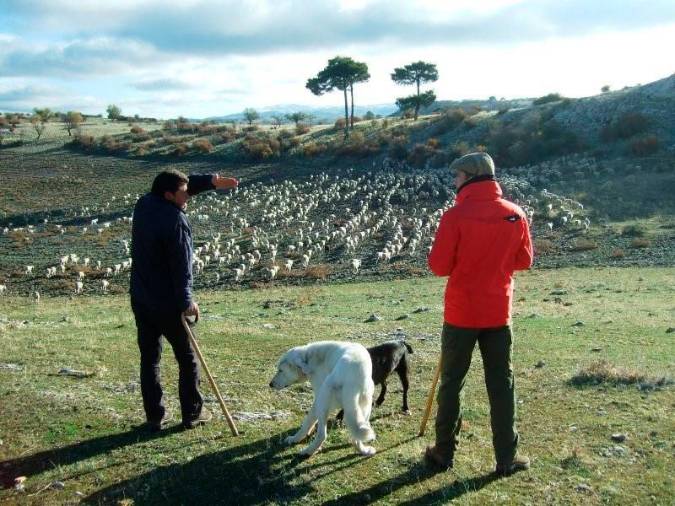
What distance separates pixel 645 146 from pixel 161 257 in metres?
43.3

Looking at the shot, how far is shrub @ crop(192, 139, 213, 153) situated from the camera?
65.0 m

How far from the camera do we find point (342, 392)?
18.2ft

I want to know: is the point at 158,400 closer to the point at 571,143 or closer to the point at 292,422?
the point at 292,422

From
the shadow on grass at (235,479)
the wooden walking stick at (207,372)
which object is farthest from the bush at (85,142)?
the shadow on grass at (235,479)

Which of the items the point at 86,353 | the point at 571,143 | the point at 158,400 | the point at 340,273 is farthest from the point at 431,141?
the point at 158,400

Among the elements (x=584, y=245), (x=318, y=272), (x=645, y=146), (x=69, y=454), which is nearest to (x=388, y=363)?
(x=69, y=454)

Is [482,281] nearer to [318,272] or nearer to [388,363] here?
[388,363]

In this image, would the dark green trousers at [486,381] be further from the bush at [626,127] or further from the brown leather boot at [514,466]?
the bush at [626,127]

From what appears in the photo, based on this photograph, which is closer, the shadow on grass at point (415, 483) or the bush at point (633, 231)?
the shadow on grass at point (415, 483)

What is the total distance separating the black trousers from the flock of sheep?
19.3 metres

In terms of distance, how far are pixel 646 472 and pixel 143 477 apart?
397 cm

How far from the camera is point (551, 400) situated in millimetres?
7547

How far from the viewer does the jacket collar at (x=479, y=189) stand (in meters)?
5.02

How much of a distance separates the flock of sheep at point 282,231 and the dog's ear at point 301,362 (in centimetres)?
1972
